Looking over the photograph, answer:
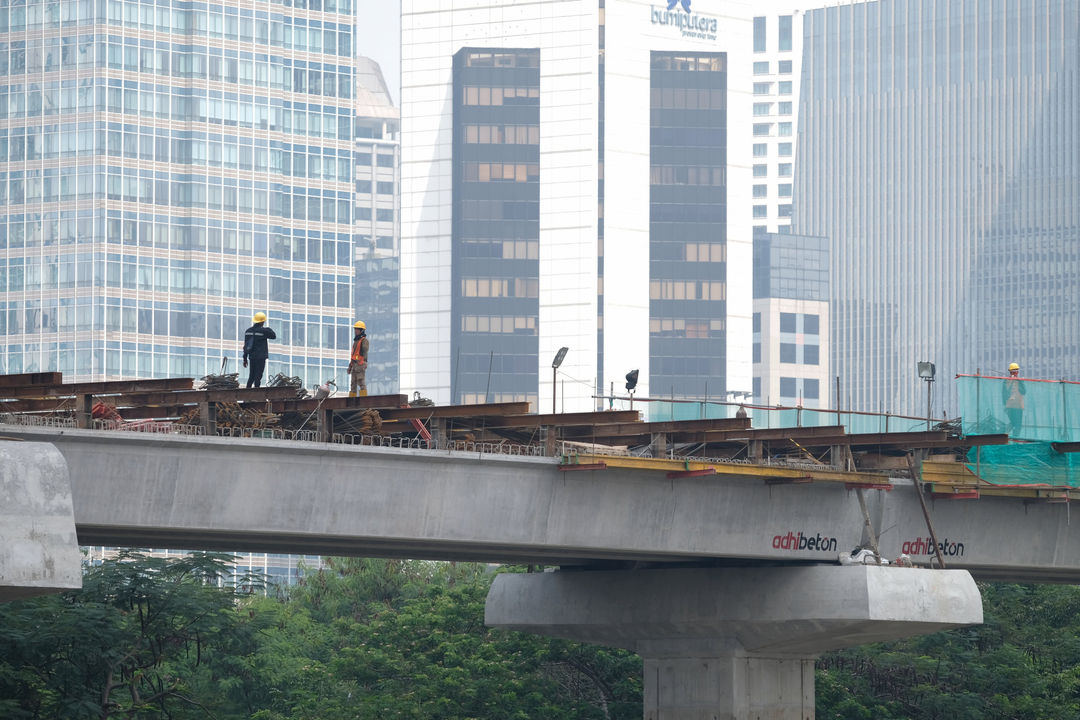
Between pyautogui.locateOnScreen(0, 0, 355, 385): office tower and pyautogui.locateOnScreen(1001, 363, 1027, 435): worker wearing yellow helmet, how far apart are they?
149744 mm

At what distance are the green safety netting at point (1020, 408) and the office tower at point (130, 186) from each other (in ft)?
491

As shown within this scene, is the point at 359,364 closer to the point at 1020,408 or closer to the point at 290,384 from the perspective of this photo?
the point at 290,384

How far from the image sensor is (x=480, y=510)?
3641cm

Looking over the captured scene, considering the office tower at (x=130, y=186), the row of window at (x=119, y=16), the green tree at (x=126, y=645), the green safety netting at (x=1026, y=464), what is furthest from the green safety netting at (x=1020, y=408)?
the row of window at (x=119, y=16)

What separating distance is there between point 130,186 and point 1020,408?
156 meters

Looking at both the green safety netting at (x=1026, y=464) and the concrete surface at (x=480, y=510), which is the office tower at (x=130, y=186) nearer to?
the concrete surface at (x=480, y=510)

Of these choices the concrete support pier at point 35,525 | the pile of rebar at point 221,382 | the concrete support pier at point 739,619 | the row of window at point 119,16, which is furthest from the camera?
the row of window at point 119,16

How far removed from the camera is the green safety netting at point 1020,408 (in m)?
44.1

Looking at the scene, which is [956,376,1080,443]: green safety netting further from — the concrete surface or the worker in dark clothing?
the worker in dark clothing

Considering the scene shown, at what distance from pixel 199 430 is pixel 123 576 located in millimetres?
15204

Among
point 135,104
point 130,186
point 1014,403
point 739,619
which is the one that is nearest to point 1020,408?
point 1014,403

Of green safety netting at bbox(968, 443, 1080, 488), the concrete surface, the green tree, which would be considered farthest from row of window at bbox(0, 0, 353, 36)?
green safety netting at bbox(968, 443, 1080, 488)

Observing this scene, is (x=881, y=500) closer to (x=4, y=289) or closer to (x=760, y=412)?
(x=760, y=412)

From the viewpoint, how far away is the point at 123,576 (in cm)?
4769
